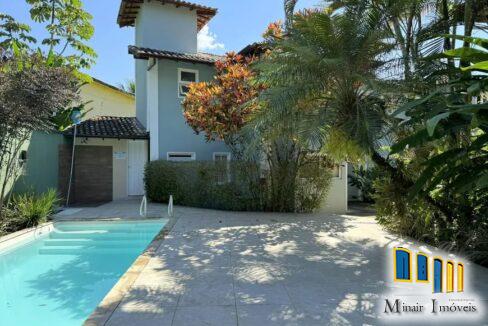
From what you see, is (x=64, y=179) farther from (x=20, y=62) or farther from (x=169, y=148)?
(x=20, y=62)

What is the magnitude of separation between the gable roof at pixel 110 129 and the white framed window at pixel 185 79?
300cm

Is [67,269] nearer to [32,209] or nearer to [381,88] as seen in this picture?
[32,209]

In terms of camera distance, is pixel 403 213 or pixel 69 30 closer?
pixel 403 213

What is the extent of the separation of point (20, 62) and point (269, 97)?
7.30 metres

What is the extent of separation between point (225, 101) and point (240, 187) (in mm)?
4146

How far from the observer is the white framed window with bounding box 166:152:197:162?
19.0 meters

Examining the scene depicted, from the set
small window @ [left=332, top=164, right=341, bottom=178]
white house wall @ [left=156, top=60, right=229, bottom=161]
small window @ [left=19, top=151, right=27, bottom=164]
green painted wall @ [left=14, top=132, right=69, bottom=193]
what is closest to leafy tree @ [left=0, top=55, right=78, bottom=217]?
small window @ [left=19, top=151, right=27, bottom=164]

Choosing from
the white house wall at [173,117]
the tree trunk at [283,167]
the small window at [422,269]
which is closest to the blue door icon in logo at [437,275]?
the small window at [422,269]

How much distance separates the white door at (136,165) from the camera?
20500 millimetres

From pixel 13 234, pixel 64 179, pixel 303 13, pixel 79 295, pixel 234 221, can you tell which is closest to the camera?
pixel 79 295

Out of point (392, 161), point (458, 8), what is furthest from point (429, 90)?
point (392, 161)

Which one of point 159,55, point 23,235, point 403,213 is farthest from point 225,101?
point 23,235

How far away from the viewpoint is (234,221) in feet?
42.7

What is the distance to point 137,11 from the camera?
2131cm
